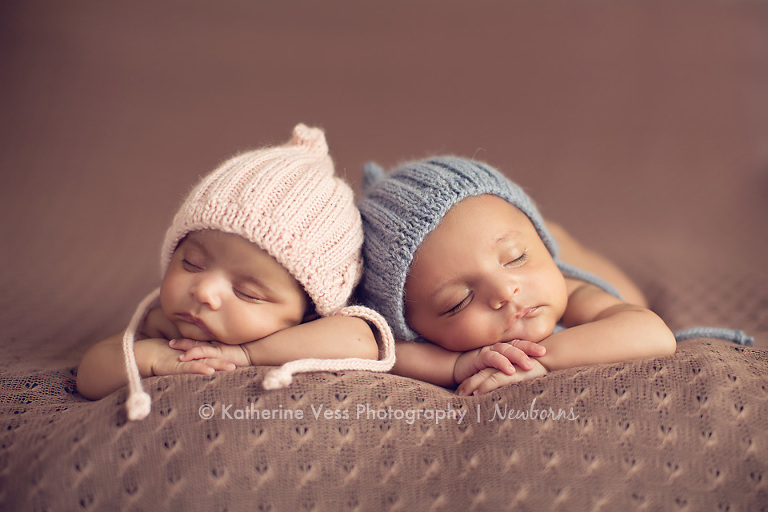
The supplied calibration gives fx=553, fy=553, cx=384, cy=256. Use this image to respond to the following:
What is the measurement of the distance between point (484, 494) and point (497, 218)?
0.65m

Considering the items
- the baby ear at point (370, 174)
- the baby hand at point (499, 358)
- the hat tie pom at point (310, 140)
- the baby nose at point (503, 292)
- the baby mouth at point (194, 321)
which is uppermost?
the hat tie pom at point (310, 140)

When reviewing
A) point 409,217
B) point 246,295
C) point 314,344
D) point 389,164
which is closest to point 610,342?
point 409,217

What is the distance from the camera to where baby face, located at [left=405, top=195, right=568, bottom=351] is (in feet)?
4.13

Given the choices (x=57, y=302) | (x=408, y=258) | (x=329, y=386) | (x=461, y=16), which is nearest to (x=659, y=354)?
(x=408, y=258)

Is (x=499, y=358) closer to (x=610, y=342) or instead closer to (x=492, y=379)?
(x=492, y=379)

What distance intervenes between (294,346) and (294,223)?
268mm

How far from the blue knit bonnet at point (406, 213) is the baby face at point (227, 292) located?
234mm

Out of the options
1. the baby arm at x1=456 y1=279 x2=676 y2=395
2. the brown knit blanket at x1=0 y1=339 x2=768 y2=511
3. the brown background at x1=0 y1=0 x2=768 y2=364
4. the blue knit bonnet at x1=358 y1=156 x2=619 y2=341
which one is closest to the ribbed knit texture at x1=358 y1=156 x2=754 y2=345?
the blue knit bonnet at x1=358 y1=156 x2=619 y2=341

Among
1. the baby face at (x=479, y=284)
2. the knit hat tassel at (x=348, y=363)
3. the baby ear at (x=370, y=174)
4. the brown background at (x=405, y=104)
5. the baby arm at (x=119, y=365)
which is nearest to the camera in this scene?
the knit hat tassel at (x=348, y=363)

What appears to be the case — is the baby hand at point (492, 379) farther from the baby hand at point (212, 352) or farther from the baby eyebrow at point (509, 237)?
the baby hand at point (212, 352)

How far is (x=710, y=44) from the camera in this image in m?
2.68

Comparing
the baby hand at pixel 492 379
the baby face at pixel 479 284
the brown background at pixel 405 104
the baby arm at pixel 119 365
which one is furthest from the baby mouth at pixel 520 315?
the brown background at pixel 405 104

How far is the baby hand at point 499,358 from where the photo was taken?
3.84 ft

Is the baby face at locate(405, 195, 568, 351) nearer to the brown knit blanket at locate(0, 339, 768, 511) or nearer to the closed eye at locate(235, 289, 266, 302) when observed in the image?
the brown knit blanket at locate(0, 339, 768, 511)
